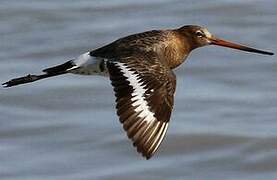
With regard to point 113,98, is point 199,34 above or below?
above

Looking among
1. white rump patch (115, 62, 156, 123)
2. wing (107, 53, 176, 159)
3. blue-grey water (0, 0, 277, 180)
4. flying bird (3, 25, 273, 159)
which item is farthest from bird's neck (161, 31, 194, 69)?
blue-grey water (0, 0, 277, 180)

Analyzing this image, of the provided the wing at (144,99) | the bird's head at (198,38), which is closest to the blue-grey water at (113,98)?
the bird's head at (198,38)

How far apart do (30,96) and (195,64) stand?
1.46 meters

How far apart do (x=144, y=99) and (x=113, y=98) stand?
297 centimetres

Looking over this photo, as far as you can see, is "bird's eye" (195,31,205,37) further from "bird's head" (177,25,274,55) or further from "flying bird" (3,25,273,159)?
"flying bird" (3,25,273,159)

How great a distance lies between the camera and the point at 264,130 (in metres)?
10.4

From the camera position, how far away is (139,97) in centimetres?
790

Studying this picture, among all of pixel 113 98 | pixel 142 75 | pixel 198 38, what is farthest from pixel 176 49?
pixel 113 98

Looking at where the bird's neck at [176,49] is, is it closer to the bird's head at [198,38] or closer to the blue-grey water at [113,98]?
the bird's head at [198,38]

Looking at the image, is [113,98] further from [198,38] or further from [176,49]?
[176,49]

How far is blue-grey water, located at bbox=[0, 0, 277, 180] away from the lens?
990 centimetres

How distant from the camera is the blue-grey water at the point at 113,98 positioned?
990 cm
